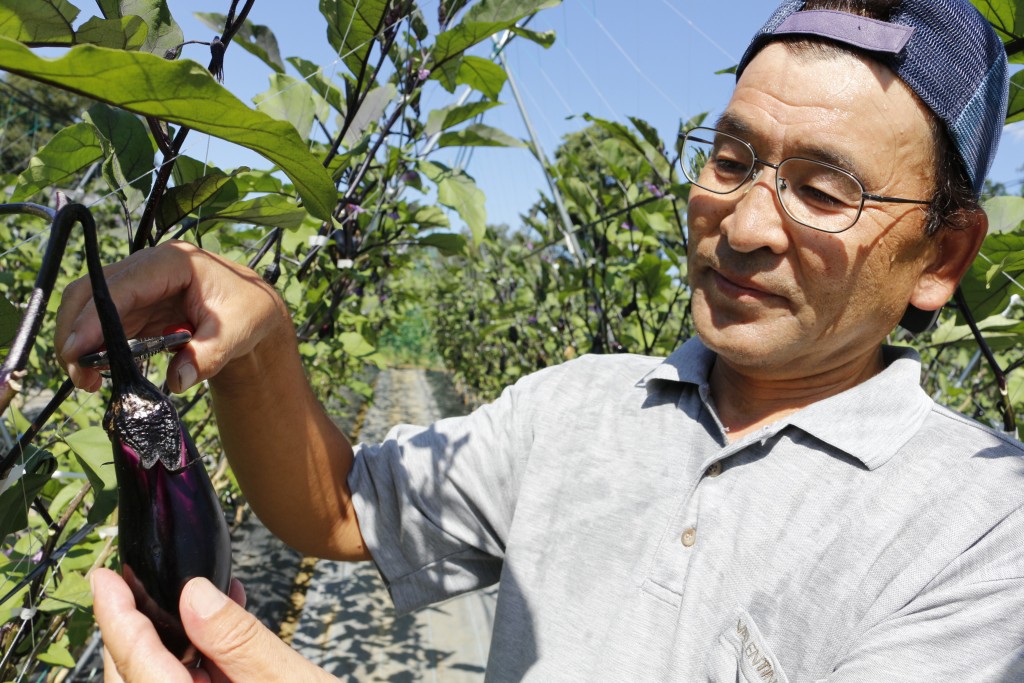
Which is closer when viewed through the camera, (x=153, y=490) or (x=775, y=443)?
(x=153, y=490)

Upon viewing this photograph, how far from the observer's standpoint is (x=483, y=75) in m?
1.33

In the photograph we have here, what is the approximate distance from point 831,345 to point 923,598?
0.34 metres

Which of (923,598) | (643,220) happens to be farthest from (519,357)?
(923,598)

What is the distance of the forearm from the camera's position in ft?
3.21

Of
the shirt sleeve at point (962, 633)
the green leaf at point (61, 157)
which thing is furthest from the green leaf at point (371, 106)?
the shirt sleeve at point (962, 633)

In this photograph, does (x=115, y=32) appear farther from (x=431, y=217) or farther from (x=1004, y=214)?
(x=431, y=217)

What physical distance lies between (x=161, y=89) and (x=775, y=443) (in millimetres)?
876

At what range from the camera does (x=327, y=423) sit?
117 centimetres

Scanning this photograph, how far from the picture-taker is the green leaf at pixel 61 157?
2.56ft

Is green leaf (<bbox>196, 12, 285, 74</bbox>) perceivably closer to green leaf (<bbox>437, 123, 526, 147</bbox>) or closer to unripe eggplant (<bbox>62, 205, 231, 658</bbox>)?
green leaf (<bbox>437, 123, 526, 147</bbox>)

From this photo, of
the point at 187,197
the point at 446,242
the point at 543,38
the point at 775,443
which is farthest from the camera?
the point at 446,242

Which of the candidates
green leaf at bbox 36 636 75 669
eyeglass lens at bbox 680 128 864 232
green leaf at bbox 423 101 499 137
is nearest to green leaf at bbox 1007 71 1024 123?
eyeglass lens at bbox 680 128 864 232

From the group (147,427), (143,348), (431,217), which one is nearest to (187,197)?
(143,348)

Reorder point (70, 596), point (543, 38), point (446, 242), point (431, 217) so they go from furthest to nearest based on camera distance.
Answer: point (431, 217), point (446, 242), point (543, 38), point (70, 596)
